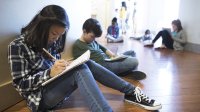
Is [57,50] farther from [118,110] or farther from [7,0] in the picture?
[118,110]

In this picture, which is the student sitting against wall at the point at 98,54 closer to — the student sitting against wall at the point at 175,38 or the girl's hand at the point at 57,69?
the girl's hand at the point at 57,69

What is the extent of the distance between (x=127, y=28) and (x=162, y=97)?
6534 mm

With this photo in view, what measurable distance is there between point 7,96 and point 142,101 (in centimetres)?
92

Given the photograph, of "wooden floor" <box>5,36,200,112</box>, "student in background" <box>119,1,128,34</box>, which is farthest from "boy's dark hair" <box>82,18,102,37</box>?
"student in background" <box>119,1,128,34</box>

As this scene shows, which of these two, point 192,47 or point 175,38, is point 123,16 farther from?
point 192,47

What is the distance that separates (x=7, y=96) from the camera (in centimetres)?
171

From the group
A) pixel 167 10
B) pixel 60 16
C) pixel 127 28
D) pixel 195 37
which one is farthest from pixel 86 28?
pixel 127 28

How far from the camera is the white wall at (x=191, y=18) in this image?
14.7 feet

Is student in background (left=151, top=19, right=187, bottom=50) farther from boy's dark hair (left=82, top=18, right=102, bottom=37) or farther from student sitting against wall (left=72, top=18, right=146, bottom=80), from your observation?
boy's dark hair (left=82, top=18, right=102, bottom=37)

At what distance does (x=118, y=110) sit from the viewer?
5.64 ft

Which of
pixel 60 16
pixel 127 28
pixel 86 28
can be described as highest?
pixel 60 16

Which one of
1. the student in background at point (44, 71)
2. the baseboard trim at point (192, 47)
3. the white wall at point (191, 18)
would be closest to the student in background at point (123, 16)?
the white wall at point (191, 18)

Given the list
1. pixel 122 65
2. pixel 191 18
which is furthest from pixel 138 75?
pixel 191 18

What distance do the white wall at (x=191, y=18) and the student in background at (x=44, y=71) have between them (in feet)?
11.8
